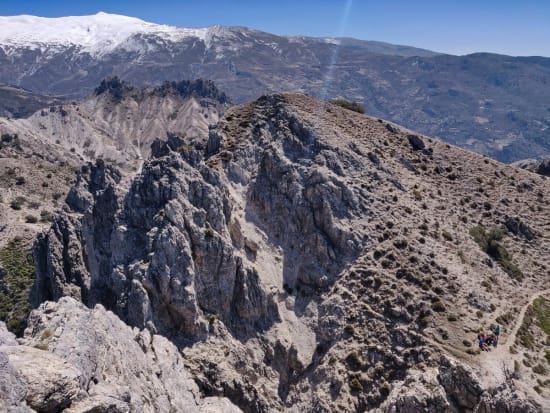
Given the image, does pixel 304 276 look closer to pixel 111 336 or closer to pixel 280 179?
pixel 280 179

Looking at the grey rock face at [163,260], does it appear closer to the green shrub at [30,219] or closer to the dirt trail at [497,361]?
the dirt trail at [497,361]

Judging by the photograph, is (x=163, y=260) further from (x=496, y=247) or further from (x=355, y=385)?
(x=496, y=247)

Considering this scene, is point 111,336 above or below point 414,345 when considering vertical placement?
above

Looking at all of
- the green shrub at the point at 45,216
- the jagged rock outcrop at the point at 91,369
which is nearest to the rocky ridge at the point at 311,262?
the jagged rock outcrop at the point at 91,369

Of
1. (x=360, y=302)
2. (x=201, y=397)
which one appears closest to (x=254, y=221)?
(x=360, y=302)

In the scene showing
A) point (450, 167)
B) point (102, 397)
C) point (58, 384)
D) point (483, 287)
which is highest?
point (450, 167)

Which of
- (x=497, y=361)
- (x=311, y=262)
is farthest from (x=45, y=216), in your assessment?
(x=497, y=361)

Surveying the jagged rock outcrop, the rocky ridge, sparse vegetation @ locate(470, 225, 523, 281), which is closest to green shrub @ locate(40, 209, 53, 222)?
the rocky ridge
